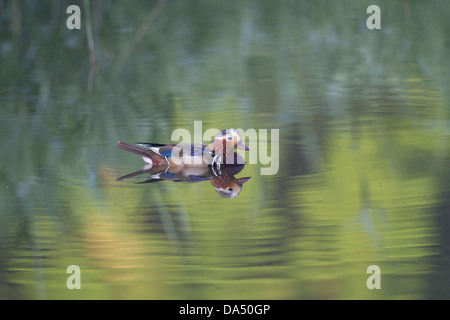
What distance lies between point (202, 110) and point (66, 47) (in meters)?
1.58

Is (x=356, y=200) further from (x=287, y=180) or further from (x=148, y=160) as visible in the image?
(x=148, y=160)

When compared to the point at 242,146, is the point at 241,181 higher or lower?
lower

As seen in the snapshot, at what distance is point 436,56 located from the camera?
15.8ft

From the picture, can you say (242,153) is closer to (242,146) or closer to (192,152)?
(242,146)

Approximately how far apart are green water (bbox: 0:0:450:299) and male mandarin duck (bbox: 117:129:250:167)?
0.25 feet

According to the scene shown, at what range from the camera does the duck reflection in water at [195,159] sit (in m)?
3.19

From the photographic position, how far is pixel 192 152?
10.7ft

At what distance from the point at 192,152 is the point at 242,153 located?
263 mm

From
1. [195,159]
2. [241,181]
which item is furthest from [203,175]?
[241,181]

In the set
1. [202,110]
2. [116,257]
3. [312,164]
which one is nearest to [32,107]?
[202,110]

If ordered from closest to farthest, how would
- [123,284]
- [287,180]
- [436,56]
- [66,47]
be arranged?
[123,284]
[287,180]
[436,56]
[66,47]

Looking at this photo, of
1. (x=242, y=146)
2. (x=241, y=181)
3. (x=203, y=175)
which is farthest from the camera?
(x=242, y=146)

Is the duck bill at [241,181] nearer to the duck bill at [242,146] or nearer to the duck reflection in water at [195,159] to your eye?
the duck reflection in water at [195,159]

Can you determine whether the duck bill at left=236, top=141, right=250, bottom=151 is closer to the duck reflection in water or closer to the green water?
the duck reflection in water
